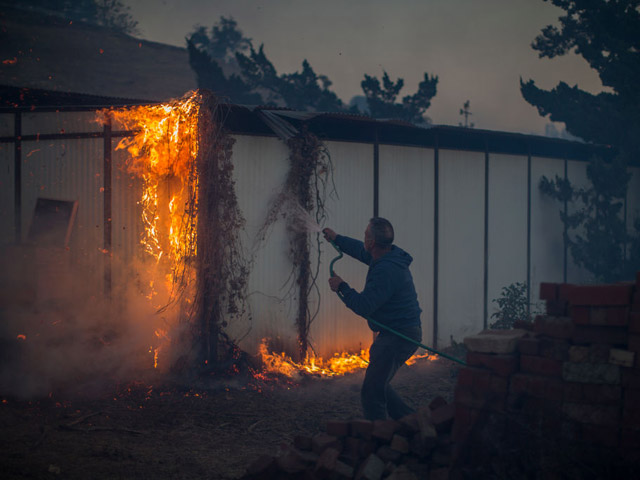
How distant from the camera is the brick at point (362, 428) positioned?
4551 mm

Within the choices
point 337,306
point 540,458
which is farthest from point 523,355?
point 337,306

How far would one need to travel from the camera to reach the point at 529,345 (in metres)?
4.27

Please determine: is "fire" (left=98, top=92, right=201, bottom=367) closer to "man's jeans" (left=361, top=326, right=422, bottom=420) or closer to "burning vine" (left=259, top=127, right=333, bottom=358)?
"burning vine" (left=259, top=127, right=333, bottom=358)

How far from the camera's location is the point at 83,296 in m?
9.04

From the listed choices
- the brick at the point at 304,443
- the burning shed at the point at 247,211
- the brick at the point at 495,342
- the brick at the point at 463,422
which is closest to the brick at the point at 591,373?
the brick at the point at 495,342

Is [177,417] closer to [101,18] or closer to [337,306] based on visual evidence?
[337,306]

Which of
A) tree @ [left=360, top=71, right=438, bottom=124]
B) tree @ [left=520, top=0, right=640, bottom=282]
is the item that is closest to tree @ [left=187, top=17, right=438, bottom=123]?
tree @ [left=360, top=71, right=438, bottom=124]

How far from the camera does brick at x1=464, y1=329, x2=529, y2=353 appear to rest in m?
4.34

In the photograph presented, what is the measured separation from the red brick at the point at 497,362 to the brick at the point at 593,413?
1.49 feet

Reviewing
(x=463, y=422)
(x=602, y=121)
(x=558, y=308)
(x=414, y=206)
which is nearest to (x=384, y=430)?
(x=463, y=422)

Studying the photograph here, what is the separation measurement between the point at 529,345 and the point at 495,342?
0.25 m

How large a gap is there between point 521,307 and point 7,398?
8798mm

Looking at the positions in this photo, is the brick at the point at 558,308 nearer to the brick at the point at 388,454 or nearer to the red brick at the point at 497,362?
the red brick at the point at 497,362

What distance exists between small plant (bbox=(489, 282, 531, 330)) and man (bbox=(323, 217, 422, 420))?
226 inches
